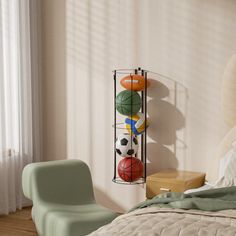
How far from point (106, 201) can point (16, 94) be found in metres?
1.27

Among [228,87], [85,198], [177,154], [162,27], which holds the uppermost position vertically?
[162,27]

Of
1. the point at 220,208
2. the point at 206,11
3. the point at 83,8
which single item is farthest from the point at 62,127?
the point at 220,208

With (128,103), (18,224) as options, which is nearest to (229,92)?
(128,103)

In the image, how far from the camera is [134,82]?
180 inches

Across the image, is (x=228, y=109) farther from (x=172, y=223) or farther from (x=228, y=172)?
(x=172, y=223)

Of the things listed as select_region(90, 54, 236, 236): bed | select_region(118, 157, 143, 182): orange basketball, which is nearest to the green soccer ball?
select_region(118, 157, 143, 182): orange basketball

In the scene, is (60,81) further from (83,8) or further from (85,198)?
(85,198)

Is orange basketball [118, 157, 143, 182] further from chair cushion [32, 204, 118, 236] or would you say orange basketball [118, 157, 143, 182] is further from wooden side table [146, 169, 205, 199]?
chair cushion [32, 204, 118, 236]

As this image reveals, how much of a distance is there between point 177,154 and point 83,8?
1.58 meters

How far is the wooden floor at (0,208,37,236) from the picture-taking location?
4496 millimetres

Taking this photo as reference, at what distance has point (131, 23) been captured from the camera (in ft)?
15.9

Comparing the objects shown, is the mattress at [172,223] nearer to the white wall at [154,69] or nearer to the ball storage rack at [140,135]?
the white wall at [154,69]

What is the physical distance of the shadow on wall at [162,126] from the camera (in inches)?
183

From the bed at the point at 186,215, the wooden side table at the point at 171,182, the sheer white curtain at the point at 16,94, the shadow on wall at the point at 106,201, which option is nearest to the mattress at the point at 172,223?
the bed at the point at 186,215
